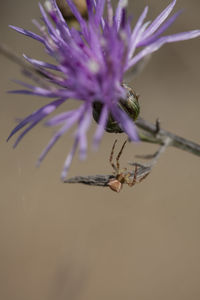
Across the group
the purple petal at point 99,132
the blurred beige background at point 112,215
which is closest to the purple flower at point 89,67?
the purple petal at point 99,132

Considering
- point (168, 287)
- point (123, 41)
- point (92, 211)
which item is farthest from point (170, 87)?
point (123, 41)

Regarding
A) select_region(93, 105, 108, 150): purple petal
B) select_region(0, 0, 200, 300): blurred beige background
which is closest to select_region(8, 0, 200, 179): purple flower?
select_region(93, 105, 108, 150): purple petal

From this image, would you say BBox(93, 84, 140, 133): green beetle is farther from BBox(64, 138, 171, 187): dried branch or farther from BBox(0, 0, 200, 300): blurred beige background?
BBox(0, 0, 200, 300): blurred beige background

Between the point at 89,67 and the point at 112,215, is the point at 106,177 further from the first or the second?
the point at 112,215

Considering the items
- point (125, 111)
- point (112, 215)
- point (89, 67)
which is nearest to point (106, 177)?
point (125, 111)

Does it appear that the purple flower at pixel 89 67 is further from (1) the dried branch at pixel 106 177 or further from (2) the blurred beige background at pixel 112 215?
(2) the blurred beige background at pixel 112 215
